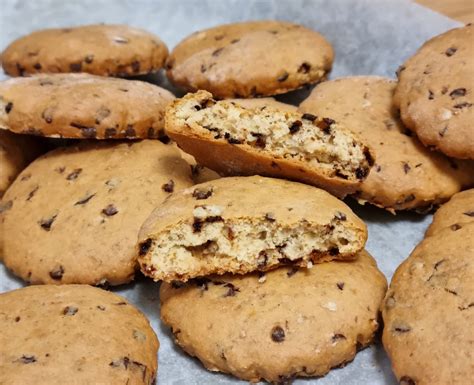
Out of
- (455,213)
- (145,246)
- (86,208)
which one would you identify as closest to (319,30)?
(455,213)

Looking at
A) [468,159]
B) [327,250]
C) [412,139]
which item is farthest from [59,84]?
[468,159]

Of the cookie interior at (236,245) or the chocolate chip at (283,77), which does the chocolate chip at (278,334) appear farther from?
the chocolate chip at (283,77)

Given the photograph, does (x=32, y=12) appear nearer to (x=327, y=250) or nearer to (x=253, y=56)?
(x=253, y=56)

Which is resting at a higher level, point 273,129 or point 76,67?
point 273,129

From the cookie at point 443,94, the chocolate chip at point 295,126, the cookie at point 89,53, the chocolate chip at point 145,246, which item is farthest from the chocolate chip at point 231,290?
the cookie at point 89,53

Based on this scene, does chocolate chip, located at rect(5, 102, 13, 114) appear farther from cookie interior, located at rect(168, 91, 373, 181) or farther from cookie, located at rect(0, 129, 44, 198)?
cookie interior, located at rect(168, 91, 373, 181)

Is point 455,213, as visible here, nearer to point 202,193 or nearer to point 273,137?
point 273,137
